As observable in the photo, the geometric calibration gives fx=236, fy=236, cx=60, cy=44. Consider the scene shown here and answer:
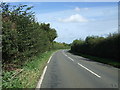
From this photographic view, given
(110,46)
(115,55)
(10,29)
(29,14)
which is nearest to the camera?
(10,29)

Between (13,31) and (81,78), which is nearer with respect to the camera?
(13,31)

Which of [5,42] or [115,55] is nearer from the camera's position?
[5,42]

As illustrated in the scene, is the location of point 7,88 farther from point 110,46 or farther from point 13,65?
point 110,46

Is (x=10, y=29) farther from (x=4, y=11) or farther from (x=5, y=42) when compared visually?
(x=4, y=11)

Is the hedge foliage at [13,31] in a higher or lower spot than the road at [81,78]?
higher

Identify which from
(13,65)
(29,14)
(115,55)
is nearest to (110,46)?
(115,55)

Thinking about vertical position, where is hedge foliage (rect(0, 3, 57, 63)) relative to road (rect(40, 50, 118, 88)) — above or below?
above

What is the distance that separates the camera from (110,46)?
33.7 meters

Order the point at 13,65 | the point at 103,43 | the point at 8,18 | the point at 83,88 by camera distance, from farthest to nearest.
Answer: the point at 103,43
the point at 13,65
the point at 8,18
the point at 83,88

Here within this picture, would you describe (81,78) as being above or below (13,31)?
below

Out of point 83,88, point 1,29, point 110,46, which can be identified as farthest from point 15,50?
point 110,46

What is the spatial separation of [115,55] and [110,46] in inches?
104

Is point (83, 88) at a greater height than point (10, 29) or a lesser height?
lesser

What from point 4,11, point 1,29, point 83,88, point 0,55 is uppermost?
point 4,11
